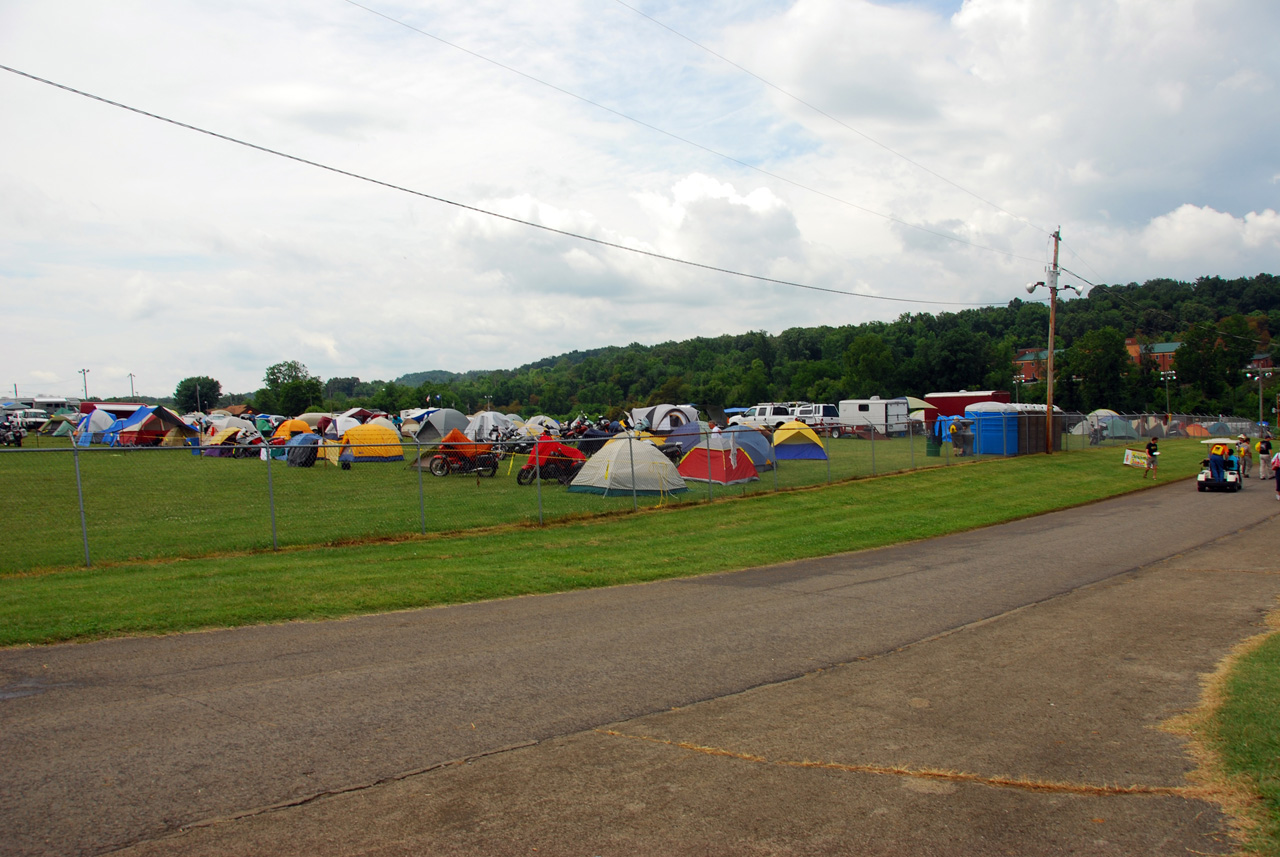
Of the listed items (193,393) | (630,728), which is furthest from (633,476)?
(193,393)

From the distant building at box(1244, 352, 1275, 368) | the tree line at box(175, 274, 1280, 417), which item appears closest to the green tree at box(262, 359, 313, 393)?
the tree line at box(175, 274, 1280, 417)

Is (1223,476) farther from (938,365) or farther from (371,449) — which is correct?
(938,365)

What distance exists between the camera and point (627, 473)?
840 inches

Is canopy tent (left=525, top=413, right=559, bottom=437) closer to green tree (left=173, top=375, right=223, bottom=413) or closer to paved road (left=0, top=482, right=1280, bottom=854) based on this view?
paved road (left=0, top=482, right=1280, bottom=854)

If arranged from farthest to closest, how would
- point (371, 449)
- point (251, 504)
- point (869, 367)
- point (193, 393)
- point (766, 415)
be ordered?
point (193, 393)
point (869, 367)
point (766, 415)
point (371, 449)
point (251, 504)

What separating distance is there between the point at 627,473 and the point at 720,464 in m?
3.57

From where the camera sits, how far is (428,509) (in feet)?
60.1

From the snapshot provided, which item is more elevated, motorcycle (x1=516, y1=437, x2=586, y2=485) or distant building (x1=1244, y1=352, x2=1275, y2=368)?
distant building (x1=1244, y1=352, x2=1275, y2=368)

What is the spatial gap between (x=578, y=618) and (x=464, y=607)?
1.61m

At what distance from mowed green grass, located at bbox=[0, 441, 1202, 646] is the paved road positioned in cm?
91

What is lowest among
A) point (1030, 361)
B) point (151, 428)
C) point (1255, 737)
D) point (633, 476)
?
point (1255, 737)

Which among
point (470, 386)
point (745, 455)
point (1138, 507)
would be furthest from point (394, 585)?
point (470, 386)

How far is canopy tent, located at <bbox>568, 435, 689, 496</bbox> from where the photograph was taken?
2122cm

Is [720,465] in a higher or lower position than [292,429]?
lower
